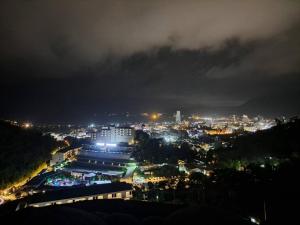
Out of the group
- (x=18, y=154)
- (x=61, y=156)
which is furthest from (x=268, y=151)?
(x=18, y=154)

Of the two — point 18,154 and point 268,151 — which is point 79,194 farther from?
point 268,151

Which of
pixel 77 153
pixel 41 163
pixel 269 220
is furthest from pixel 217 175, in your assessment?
pixel 77 153

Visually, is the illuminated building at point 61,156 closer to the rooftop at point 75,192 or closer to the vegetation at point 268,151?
the rooftop at point 75,192

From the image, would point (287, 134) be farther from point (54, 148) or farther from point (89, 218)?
point (54, 148)

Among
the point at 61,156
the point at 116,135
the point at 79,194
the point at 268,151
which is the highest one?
the point at 116,135

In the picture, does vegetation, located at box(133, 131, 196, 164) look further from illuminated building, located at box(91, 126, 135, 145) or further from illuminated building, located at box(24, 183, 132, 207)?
illuminated building, located at box(24, 183, 132, 207)

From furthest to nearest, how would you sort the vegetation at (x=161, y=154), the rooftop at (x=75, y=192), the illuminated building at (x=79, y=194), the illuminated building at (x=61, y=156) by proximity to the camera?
the illuminated building at (x=61, y=156) < the vegetation at (x=161, y=154) < the rooftop at (x=75, y=192) < the illuminated building at (x=79, y=194)

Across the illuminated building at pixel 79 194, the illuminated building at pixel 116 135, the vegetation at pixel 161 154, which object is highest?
the illuminated building at pixel 116 135

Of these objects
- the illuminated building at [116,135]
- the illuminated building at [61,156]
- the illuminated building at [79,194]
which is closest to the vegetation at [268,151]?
the illuminated building at [79,194]
